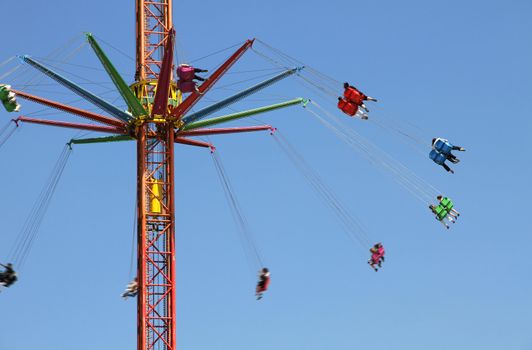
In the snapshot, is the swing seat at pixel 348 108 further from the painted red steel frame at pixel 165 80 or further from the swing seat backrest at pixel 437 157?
the painted red steel frame at pixel 165 80

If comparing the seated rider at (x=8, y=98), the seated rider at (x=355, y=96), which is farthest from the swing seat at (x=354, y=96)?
the seated rider at (x=8, y=98)

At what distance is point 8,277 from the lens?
325 ft

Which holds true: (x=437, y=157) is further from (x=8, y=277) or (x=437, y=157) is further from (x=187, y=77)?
(x=8, y=277)

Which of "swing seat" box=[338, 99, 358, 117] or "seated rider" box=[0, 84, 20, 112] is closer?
"swing seat" box=[338, 99, 358, 117]

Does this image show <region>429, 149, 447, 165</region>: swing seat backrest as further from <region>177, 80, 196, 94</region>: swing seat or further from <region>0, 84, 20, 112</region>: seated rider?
<region>0, 84, 20, 112</region>: seated rider

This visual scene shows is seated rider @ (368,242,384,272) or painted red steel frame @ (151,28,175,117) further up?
painted red steel frame @ (151,28,175,117)

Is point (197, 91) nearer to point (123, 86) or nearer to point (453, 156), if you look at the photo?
point (123, 86)

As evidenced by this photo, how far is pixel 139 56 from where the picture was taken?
111 metres

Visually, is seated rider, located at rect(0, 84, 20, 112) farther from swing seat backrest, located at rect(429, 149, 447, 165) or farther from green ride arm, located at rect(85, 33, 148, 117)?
swing seat backrest, located at rect(429, 149, 447, 165)

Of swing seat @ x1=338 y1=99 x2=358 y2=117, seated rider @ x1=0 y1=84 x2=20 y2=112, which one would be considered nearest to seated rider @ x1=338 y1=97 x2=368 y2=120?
swing seat @ x1=338 y1=99 x2=358 y2=117

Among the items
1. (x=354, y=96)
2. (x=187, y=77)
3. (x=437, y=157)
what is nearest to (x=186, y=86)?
(x=187, y=77)

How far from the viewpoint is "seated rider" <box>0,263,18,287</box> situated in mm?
99000

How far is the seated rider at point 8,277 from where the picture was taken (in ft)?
325

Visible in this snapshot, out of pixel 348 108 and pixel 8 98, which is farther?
pixel 8 98
